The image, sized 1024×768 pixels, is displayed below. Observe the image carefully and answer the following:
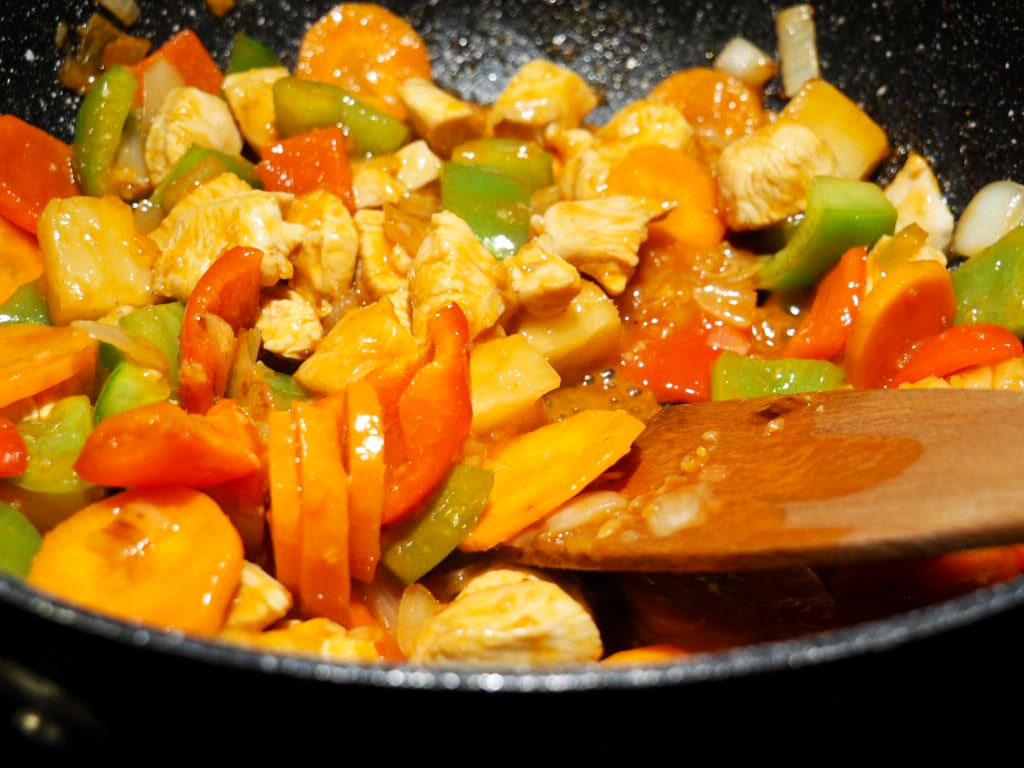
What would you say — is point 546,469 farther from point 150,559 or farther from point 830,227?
point 830,227

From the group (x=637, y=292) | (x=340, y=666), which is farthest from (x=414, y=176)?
(x=340, y=666)

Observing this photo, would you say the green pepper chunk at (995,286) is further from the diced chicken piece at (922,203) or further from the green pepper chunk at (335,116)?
the green pepper chunk at (335,116)

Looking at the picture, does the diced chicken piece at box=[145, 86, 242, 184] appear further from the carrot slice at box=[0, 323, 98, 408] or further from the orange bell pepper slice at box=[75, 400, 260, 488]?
the orange bell pepper slice at box=[75, 400, 260, 488]

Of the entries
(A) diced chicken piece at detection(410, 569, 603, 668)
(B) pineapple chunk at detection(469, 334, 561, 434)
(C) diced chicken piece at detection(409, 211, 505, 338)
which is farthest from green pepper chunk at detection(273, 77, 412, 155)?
(A) diced chicken piece at detection(410, 569, 603, 668)

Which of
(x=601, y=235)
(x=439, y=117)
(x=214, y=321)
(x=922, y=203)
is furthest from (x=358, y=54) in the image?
(x=922, y=203)

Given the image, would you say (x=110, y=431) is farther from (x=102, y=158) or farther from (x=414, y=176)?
(x=414, y=176)

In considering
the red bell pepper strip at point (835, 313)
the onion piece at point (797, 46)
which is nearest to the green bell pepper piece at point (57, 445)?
the red bell pepper strip at point (835, 313)
